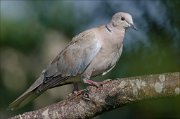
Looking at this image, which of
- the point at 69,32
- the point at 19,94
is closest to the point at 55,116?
the point at 69,32

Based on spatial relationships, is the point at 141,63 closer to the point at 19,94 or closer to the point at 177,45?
the point at 177,45

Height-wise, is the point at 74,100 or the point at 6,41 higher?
the point at 6,41

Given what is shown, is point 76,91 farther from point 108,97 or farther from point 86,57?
point 86,57

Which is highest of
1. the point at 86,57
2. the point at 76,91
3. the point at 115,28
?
the point at 115,28

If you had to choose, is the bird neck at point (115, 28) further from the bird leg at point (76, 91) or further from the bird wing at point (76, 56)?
the bird leg at point (76, 91)

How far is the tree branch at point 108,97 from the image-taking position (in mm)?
1230

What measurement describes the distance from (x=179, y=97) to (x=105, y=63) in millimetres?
2283

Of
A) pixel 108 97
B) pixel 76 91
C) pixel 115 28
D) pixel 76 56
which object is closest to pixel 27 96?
pixel 76 56

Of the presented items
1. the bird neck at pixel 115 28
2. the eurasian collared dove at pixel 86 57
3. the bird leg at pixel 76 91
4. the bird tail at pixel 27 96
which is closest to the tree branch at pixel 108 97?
the bird leg at pixel 76 91

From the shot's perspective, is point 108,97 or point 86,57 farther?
point 86,57

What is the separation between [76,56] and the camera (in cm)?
324

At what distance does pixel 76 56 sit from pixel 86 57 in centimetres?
11

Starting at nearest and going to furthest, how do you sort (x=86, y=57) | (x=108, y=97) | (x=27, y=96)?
(x=108, y=97) → (x=27, y=96) → (x=86, y=57)

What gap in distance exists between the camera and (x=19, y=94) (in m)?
2.77
